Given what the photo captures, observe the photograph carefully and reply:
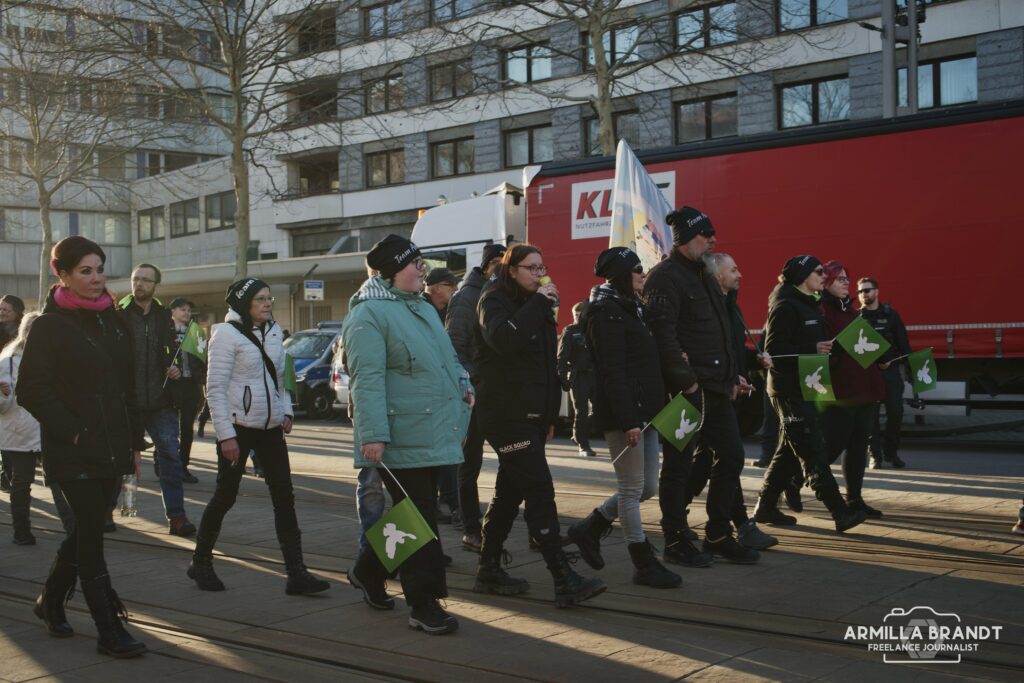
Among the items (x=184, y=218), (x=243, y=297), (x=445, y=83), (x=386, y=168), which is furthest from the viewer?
(x=184, y=218)

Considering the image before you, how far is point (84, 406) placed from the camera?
5.27 m

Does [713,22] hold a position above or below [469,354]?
above

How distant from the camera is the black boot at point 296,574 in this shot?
20.5 ft

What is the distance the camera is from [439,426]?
5449 mm

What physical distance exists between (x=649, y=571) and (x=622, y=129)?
28.3m

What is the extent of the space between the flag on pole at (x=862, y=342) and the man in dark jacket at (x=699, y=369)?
4.84ft

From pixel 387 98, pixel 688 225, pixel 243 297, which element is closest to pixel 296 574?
pixel 243 297

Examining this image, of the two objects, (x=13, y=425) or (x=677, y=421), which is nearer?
(x=677, y=421)

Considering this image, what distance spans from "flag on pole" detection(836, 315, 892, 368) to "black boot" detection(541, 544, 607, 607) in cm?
307

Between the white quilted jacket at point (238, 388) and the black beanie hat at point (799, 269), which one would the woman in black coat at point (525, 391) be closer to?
the white quilted jacket at point (238, 388)

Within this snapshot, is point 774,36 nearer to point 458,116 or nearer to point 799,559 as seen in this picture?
point 458,116

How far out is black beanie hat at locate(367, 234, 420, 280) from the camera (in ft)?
18.1

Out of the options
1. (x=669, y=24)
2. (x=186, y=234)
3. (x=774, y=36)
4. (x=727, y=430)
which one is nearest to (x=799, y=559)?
(x=727, y=430)

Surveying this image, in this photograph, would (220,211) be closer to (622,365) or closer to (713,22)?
(713,22)
